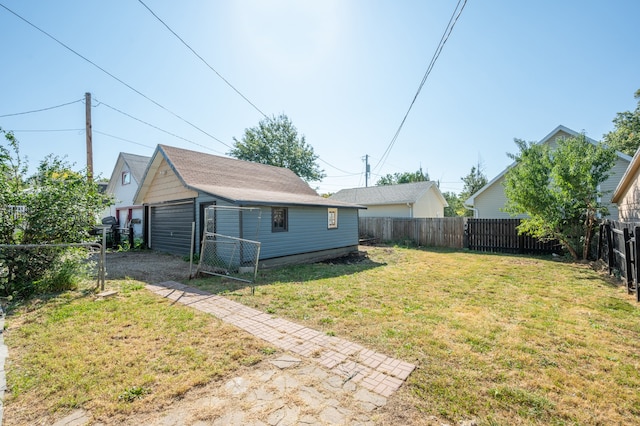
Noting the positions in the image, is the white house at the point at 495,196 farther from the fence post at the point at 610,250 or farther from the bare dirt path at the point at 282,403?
the bare dirt path at the point at 282,403

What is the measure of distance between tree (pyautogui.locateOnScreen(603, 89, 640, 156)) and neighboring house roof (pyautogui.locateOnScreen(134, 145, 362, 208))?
30045 mm

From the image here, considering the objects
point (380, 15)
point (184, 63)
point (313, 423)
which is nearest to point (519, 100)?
point (380, 15)

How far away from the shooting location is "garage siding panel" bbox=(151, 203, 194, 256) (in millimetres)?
11445

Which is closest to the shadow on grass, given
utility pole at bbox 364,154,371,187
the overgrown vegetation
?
the overgrown vegetation

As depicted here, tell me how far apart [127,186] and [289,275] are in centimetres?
1588

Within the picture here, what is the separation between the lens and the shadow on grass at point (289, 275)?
264 inches

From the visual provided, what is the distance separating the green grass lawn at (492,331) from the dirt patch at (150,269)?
1.55 meters

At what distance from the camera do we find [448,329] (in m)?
4.05

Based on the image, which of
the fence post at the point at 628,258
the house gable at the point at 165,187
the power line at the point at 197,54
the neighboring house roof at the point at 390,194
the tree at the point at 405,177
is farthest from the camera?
the tree at the point at 405,177

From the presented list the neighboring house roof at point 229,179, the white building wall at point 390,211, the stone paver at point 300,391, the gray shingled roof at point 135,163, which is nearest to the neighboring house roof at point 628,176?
the neighboring house roof at point 229,179

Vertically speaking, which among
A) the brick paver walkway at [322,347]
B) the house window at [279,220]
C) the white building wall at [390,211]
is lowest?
the brick paver walkway at [322,347]

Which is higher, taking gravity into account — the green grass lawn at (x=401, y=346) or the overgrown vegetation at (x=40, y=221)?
the overgrown vegetation at (x=40, y=221)

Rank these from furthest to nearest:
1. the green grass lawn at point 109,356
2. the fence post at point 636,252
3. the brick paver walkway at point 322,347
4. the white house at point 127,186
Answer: the white house at point 127,186 < the fence post at point 636,252 < the brick paver walkway at point 322,347 < the green grass lawn at point 109,356

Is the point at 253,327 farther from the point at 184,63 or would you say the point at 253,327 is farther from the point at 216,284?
the point at 184,63
